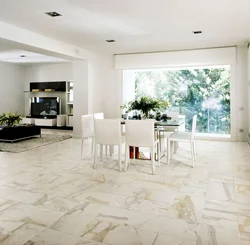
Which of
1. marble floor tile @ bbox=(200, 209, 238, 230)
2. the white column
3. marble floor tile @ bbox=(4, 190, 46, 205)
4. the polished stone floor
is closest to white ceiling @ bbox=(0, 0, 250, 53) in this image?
the white column

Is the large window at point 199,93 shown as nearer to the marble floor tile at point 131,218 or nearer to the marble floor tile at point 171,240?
the marble floor tile at point 131,218

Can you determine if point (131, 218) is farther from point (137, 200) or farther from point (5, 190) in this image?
point (5, 190)

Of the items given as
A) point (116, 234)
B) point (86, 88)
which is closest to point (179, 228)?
point (116, 234)

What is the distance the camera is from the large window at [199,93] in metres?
7.57

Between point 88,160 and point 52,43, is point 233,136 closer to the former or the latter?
point 88,160

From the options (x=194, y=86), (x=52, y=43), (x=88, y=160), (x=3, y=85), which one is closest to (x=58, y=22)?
(x=52, y=43)

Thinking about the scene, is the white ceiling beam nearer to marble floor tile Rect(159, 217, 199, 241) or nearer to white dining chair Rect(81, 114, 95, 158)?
white dining chair Rect(81, 114, 95, 158)

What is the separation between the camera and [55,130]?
996 cm

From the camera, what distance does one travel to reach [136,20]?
4.70 m

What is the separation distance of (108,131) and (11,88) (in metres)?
7.82

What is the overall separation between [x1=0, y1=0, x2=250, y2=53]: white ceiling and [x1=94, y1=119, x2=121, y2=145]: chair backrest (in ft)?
5.84

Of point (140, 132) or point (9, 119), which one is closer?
point (140, 132)

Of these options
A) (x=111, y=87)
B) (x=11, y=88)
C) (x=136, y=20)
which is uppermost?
(x=136, y=20)

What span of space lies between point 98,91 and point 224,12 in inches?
188
